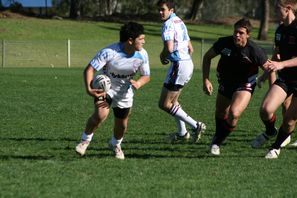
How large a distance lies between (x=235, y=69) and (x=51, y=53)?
101 ft

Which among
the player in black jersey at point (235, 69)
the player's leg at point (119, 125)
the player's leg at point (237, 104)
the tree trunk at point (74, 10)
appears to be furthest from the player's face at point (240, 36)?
the tree trunk at point (74, 10)

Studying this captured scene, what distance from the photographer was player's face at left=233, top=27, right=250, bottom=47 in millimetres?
8547

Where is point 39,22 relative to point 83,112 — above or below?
below

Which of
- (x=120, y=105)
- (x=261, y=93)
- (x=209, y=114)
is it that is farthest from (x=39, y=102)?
(x=120, y=105)

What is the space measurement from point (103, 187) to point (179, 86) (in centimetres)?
385

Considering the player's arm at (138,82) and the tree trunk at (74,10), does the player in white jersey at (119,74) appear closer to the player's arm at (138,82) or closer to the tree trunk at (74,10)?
the player's arm at (138,82)

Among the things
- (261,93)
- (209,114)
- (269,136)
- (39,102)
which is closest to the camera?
(269,136)

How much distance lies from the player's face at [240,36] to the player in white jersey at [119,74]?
112 cm

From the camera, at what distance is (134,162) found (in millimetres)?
8289

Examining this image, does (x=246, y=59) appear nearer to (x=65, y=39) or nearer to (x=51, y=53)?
(x=51, y=53)

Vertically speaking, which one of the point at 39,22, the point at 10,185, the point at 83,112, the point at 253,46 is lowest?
the point at 39,22

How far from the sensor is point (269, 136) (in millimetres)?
9852

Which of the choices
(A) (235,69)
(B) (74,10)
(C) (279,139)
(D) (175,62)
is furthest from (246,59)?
(B) (74,10)

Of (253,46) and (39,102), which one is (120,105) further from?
(39,102)
